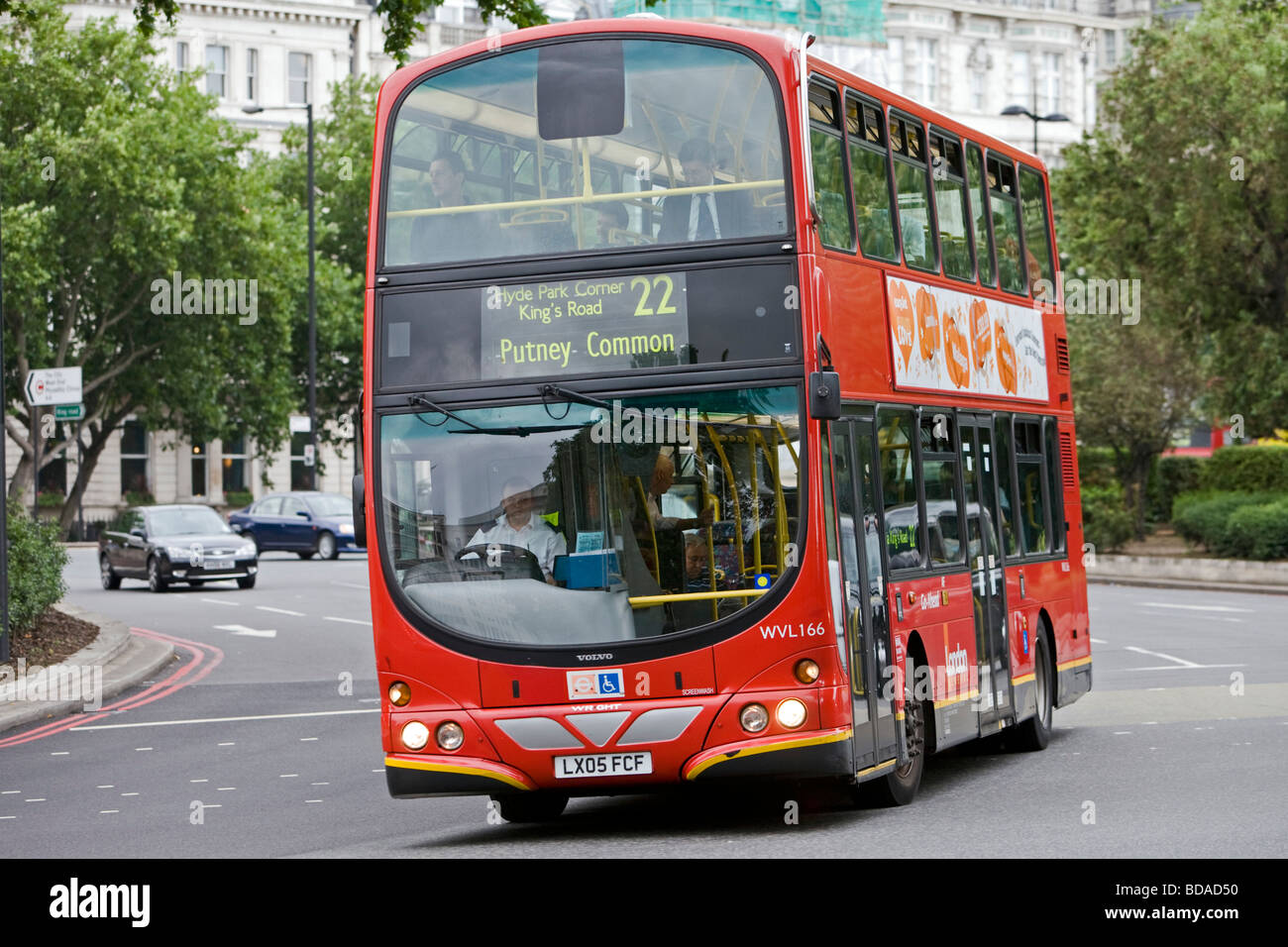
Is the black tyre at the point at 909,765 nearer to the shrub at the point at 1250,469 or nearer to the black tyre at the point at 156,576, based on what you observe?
the black tyre at the point at 156,576

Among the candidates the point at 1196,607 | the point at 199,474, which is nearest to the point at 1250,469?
the point at 1196,607

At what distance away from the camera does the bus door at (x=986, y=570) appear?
1299 cm

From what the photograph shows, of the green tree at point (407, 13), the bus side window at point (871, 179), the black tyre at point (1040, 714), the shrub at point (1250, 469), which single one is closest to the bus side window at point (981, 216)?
the bus side window at point (871, 179)

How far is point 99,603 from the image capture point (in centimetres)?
3272

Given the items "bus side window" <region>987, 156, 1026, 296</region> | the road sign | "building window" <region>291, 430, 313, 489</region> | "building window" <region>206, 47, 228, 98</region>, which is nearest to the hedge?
the road sign

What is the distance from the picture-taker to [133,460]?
69.6 metres

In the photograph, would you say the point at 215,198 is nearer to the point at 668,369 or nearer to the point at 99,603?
the point at 99,603

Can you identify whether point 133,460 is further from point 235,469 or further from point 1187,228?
point 1187,228

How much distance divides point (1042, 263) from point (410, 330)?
6546mm

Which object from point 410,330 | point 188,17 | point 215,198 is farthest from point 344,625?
point 188,17

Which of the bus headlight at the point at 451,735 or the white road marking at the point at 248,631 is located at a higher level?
the white road marking at the point at 248,631

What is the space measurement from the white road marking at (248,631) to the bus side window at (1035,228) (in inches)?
557

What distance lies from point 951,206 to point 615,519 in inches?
163

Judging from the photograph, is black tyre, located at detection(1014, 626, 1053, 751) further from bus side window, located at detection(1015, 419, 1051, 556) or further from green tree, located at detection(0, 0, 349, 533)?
green tree, located at detection(0, 0, 349, 533)
